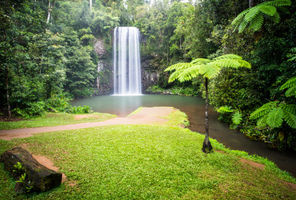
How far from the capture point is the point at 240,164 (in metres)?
3.85

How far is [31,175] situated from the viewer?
2543mm

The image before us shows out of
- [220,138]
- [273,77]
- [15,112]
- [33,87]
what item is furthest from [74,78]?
[273,77]

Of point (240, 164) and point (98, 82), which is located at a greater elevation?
point (98, 82)

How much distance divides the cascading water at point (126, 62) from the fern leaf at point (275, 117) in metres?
25.7

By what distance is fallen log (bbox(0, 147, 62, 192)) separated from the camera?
98.3 inches

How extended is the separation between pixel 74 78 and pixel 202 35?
17.6m

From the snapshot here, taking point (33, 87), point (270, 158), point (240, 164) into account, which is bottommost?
point (270, 158)

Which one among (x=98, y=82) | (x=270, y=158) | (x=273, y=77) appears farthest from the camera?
(x=98, y=82)

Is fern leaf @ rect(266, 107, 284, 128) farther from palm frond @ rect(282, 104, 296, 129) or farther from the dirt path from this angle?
the dirt path

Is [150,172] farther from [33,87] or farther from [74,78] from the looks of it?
[74,78]

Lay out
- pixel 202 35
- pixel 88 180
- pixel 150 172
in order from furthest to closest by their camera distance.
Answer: pixel 202 35, pixel 150 172, pixel 88 180

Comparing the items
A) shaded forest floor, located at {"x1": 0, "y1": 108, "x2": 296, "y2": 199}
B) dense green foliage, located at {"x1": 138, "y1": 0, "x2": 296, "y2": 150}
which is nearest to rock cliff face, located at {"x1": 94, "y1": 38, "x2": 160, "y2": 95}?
dense green foliage, located at {"x1": 138, "y1": 0, "x2": 296, "y2": 150}

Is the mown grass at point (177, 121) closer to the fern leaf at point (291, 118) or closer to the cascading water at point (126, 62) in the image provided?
the fern leaf at point (291, 118)

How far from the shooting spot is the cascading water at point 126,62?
28.5m
